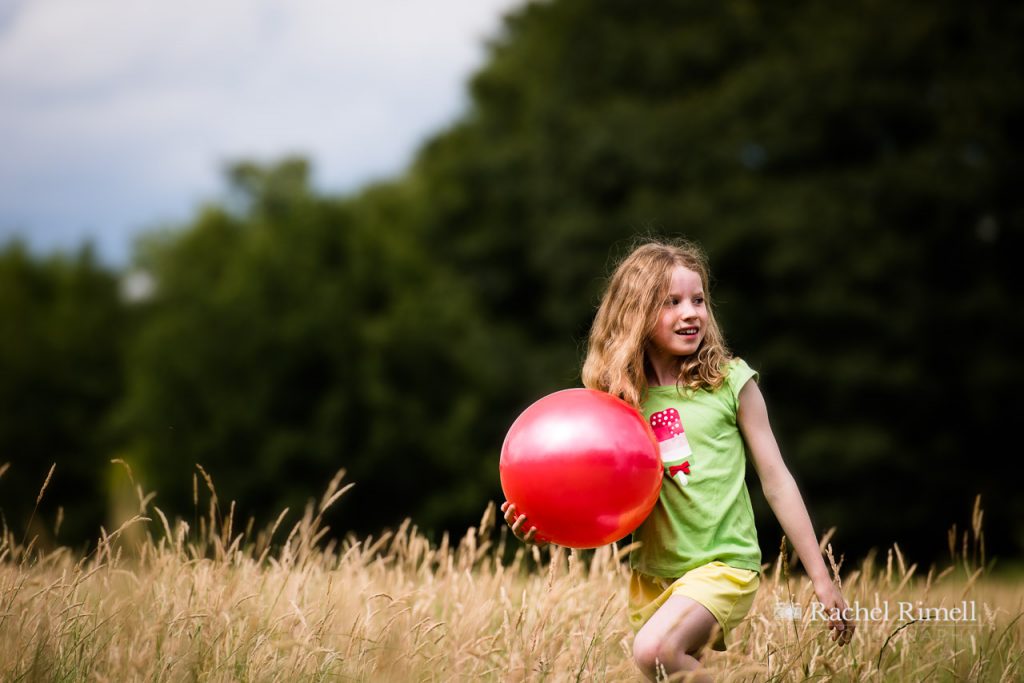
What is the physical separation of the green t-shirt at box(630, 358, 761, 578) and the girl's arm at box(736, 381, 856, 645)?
52 millimetres

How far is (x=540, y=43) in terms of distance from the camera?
74.2 feet

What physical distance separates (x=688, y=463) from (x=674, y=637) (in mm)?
656

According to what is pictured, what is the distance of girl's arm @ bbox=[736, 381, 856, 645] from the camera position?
3.55 m

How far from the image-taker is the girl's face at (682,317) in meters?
3.82

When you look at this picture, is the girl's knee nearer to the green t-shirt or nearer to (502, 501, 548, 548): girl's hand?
the green t-shirt

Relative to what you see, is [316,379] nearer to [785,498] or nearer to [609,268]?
[609,268]

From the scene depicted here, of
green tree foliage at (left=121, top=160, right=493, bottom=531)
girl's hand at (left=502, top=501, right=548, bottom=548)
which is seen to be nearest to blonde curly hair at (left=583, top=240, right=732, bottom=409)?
girl's hand at (left=502, top=501, right=548, bottom=548)

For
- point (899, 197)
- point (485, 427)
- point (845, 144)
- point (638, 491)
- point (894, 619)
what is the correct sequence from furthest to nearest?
point (485, 427) → point (845, 144) → point (899, 197) → point (894, 619) → point (638, 491)

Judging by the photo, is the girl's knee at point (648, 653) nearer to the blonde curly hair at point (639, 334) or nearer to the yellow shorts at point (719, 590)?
the yellow shorts at point (719, 590)

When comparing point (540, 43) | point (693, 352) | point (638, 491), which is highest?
point (540, 43)

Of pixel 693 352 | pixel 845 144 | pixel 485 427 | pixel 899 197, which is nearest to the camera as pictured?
pixel 693 352

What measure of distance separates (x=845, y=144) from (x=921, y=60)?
182 centimetres

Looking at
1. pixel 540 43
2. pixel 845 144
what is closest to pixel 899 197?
pixel 845 144

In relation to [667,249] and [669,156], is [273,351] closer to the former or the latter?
[669,156]
